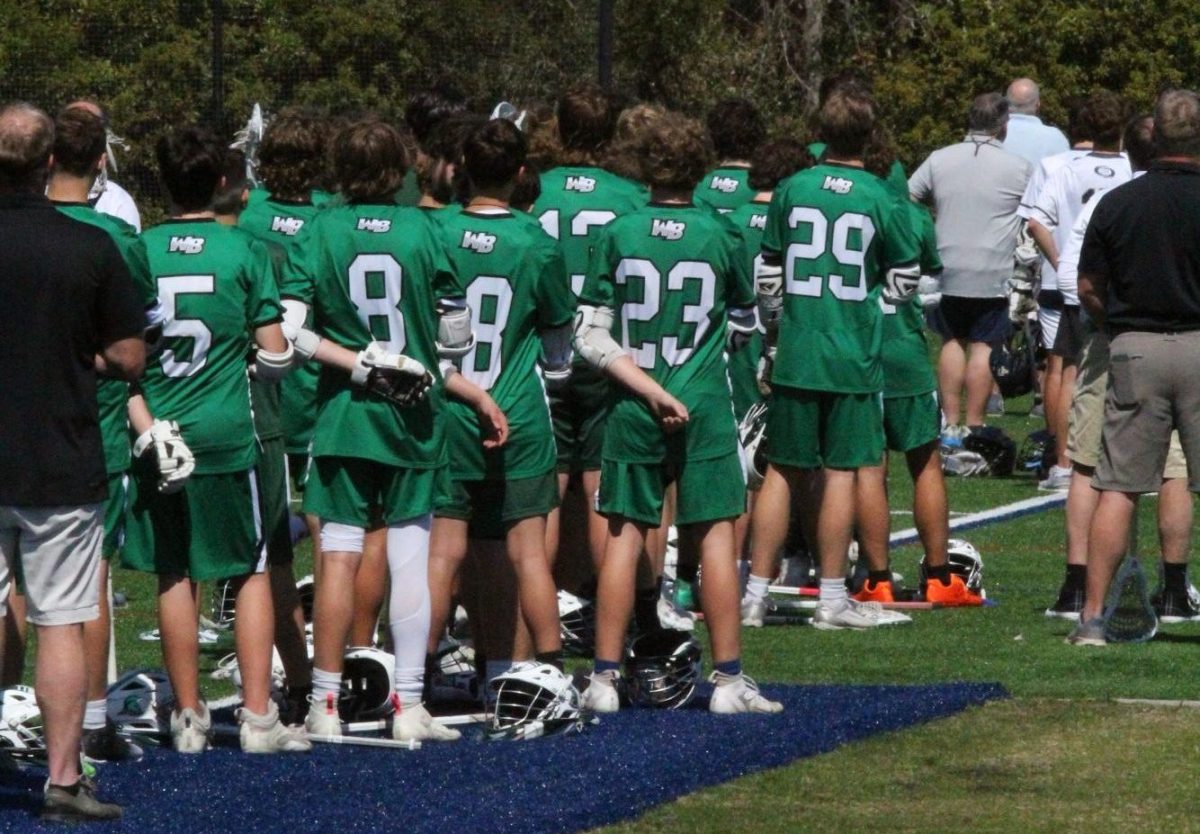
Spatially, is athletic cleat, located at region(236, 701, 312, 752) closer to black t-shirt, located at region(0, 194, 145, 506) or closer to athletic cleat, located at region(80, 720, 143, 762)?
athletic cleat, located at region(80, 720, 143, 762)

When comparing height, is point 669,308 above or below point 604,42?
below

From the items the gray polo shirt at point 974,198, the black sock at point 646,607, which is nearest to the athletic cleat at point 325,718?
the black sock at point 646,607

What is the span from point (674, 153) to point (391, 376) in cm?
129

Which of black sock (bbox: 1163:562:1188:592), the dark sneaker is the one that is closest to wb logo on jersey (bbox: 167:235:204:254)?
the dark sneaker

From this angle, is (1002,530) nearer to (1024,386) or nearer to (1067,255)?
(1067,255)

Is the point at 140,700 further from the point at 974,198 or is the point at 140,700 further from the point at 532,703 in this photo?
the point at 974,198

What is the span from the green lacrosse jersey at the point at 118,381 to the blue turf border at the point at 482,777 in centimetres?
93

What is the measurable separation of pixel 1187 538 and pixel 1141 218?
5.35ft

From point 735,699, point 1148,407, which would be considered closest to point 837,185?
point 1148,407

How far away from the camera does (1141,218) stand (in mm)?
9211

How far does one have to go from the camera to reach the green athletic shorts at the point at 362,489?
7.59 m

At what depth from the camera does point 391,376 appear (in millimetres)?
7469

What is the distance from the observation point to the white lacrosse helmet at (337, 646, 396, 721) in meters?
8.01

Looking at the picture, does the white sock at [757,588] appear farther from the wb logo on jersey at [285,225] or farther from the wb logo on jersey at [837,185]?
the wb logo on jersey at [285,225]
